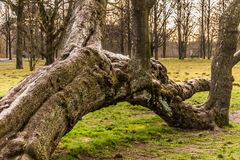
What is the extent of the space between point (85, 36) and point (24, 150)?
10.7 ft

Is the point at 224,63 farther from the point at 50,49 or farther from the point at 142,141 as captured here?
the point at 50,49

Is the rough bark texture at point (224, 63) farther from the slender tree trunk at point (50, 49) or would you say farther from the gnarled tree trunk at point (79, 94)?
the slender tree trunk at point (50, 49)

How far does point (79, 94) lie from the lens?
20.9 ft

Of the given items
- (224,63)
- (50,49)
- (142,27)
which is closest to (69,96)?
(142,27)

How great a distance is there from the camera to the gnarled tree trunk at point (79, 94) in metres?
5.16

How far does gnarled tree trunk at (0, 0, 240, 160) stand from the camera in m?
5.16

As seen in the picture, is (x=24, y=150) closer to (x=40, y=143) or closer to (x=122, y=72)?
(x=40, y=143)

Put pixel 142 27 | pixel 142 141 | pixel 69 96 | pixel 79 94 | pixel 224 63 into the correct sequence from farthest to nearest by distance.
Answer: pixel 224 63 < pixel 142 141 < pixel 142 27 < pixel 79 94 < pixel 69 96

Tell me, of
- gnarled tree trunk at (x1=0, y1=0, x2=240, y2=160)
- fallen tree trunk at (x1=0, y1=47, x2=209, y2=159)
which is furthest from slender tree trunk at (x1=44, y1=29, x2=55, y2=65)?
fallen tree trunk at (x1=0, y1=47, x2=209, y2=159)

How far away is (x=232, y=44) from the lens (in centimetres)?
946

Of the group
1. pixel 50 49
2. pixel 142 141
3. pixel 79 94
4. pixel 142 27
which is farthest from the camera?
pixel 50 49

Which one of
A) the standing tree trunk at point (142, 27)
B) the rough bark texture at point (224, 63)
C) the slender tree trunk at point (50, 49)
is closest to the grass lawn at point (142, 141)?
the rough bark texture at point (224, 63)

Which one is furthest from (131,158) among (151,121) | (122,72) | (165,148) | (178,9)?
(178,9)

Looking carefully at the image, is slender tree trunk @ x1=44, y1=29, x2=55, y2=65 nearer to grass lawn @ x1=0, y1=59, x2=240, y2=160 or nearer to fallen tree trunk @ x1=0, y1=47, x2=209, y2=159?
grass lawn @ x1=0, y1=59, x2=240, y2=160
